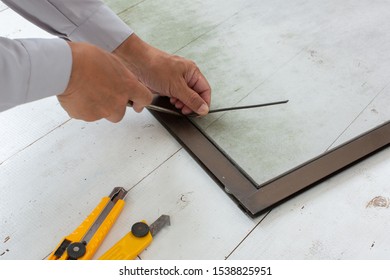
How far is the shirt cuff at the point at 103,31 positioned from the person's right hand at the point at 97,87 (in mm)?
185

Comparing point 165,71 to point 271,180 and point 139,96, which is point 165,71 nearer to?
point 139,96

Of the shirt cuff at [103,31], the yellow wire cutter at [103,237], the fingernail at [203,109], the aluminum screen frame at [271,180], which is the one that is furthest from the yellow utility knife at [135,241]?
the shirt cuff at [103,31]

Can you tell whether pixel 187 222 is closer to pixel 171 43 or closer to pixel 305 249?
pixel 305 249

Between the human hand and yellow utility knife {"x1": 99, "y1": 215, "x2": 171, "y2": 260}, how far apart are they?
26 cm

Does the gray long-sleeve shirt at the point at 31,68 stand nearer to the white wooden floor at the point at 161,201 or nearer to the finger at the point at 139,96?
the finger at the point at 139,96

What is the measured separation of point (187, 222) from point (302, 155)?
263mm

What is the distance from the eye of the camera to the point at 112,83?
0.61m

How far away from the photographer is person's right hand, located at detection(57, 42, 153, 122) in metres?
0.57

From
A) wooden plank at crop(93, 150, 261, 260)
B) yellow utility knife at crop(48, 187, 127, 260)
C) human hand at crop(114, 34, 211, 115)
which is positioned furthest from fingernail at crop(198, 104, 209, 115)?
yellow utility knife at crop(48, 187, 127, 260)

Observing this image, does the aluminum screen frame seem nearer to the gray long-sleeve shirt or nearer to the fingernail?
the fingernail

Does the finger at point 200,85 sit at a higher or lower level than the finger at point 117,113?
lower

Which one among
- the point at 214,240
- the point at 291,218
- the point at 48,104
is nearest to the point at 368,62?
the point at 291,218

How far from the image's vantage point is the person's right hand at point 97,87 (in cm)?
57
